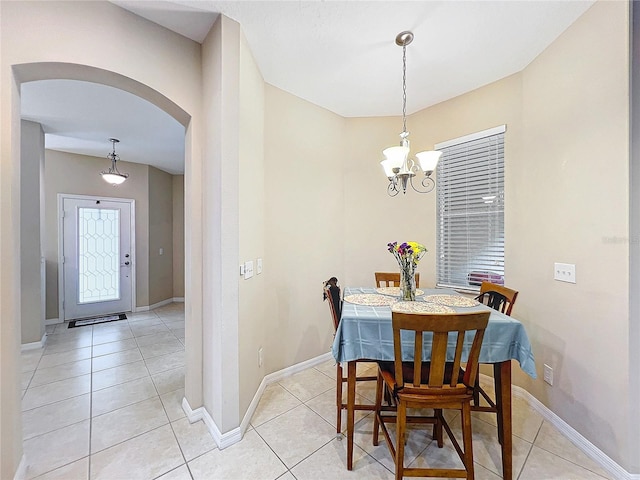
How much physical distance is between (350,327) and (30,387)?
3025 millimetres

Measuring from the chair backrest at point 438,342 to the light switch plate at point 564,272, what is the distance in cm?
111

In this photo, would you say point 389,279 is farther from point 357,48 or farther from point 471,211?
point 357,48

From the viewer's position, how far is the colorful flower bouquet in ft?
6.28

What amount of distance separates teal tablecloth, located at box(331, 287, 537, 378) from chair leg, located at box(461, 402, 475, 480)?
0.98 feet

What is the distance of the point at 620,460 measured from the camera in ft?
4.98

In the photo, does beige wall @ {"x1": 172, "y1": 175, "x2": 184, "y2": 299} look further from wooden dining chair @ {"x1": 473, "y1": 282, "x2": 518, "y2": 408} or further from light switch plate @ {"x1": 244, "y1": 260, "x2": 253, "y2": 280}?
wooden dining chair @ {"x1": 473, "y1": 282, "x2": 518, "y2": 408}

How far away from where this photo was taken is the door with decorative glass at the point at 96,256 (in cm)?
429

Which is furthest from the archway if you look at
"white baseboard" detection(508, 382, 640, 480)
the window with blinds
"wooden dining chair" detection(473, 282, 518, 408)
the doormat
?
the doormat

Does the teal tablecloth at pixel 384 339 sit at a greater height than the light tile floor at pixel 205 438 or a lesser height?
greater

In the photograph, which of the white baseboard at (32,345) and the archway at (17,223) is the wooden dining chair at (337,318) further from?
the white baseboard at (32,345)

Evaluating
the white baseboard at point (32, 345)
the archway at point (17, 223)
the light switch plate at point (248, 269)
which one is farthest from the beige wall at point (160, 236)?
the light switch plate at point (248, 269)

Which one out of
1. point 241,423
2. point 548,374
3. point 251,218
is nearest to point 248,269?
point 251,218

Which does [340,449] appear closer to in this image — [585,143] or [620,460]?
[620,460]

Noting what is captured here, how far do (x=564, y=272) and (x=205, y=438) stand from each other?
2766 mm
